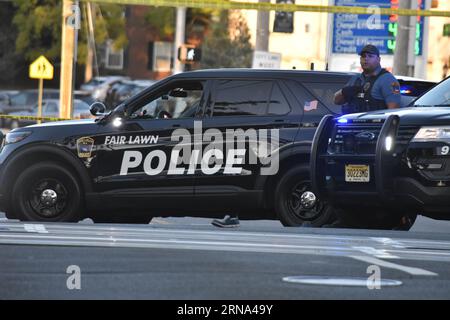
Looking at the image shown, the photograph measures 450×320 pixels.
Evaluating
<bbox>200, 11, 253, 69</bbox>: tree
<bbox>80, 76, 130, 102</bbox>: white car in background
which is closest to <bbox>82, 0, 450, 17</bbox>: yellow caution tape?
<bbox>80, 76, 130, 102</bbox>: white car in background

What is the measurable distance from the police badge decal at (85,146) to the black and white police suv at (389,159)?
2.40 m

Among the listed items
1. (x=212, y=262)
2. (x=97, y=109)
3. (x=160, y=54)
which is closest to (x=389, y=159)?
(x=212, y=262)

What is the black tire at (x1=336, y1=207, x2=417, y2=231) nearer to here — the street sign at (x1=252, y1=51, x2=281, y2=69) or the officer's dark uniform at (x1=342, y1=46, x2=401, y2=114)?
the officer's dark uniform at (x1=342, y1=46, x2=401, y2=114)

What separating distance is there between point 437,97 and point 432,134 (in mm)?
1364

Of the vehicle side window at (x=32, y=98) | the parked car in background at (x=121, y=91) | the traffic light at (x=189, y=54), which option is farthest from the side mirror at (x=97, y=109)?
the parked car in background at (x=121, y=91)

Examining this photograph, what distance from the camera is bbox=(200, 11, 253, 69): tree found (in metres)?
52.9

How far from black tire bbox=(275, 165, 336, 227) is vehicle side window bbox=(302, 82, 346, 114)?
2.53ft

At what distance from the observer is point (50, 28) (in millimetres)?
58812

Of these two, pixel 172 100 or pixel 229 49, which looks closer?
pixel 172 100

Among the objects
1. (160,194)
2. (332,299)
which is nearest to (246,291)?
(332,299)

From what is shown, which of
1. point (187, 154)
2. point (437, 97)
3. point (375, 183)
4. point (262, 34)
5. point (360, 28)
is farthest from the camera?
point (262, 34)

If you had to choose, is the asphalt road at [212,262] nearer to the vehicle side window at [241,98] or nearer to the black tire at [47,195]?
the black tire at [47,195]

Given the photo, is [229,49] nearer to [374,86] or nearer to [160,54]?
[160,54]
